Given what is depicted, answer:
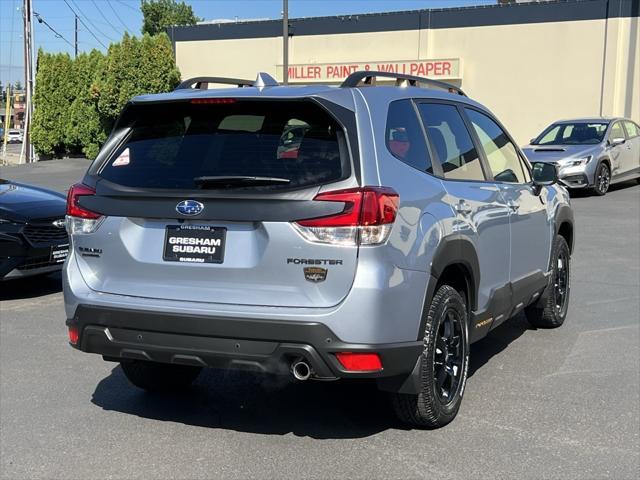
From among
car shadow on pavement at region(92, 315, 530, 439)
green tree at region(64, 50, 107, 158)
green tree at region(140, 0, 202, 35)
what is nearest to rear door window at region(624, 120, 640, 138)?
car shadow on pavement at region(92, 315, 530, 439)

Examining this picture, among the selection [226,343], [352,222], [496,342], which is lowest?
[496,342]

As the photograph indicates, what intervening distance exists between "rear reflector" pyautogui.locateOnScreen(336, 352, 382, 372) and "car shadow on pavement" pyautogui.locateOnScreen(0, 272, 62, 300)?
5465 mm

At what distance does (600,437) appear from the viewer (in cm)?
425

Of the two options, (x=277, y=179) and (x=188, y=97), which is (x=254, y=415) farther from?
(x=188, y=97)

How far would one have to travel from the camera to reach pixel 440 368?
4352mm

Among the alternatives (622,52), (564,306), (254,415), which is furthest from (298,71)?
(254,415)

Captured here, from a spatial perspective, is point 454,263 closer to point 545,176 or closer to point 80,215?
point 545,176

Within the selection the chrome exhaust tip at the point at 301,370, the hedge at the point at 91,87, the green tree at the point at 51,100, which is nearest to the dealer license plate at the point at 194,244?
the chrome exhaust tip at the point at 301,370

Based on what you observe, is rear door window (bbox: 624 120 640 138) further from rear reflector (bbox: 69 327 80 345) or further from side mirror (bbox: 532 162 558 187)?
rear reflector (bbox: 69 327 80 345)

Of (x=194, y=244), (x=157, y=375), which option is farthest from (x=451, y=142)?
(x=157, y=375)

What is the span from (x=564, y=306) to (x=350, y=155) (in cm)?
376

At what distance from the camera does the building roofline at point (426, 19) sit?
939 inches

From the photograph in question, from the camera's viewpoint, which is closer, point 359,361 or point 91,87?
point 359,361

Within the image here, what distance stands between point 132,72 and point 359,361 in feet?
90.4
